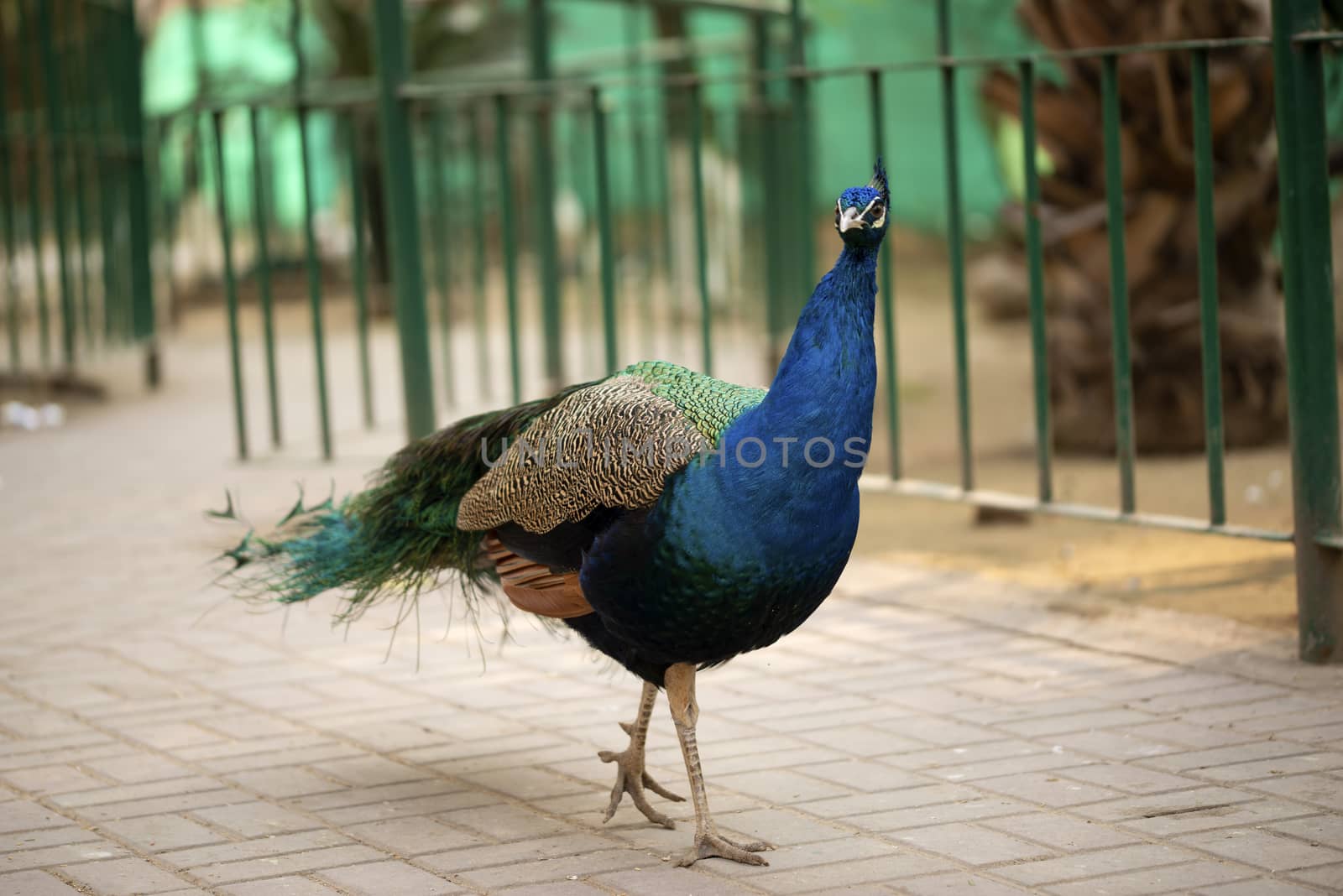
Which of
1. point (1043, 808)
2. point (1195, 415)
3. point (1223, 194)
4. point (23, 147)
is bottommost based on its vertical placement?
point (1043, 808)

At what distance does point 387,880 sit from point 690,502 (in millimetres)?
1020

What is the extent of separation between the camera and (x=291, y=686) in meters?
5.01

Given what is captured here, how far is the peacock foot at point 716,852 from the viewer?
351cm

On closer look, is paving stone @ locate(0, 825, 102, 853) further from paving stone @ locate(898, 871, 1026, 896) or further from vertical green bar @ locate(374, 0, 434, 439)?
vertical green bar @ locate(374, 0, 434, 439)

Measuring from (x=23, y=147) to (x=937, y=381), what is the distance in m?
6.32

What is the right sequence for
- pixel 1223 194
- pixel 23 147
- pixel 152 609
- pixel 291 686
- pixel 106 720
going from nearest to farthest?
pixel 106 720
pixel 291 686
pixel 152 609
pixel 1223 194
pixel 23 147

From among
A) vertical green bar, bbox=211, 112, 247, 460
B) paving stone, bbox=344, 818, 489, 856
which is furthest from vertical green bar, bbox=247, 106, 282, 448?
paving stone, bbox=344, 818, 489, 856

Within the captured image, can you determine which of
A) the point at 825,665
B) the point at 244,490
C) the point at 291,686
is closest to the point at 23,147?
the point at 244,490

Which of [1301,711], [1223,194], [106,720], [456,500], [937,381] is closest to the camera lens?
[456,500]

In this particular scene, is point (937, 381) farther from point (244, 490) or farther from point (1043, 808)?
point (1043, 808)

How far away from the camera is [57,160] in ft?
34.2

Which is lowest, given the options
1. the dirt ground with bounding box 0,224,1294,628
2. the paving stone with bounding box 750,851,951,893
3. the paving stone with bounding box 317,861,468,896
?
the paving stone with bounding box 750,851,951,893

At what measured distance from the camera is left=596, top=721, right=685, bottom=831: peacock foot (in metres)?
3.82

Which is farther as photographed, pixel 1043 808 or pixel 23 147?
pixel 23 147
